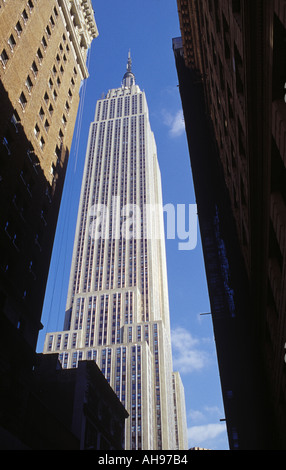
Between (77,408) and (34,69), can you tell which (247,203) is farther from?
(77,408)

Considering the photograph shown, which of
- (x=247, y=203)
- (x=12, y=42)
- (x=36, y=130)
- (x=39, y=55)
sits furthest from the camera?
(x=39, y=55)

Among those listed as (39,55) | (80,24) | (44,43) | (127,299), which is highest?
(80,24)

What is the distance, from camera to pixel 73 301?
498 ft

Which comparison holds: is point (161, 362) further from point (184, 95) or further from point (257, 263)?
point (257, 263)

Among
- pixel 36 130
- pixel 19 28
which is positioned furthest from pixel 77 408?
pixel 19 28

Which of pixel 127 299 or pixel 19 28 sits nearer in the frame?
pixel 19 28

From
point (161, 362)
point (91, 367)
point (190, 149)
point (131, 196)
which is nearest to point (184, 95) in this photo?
point (190, 149)

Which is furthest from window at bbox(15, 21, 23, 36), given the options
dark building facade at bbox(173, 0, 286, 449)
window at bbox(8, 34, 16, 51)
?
dark building facade at bbox(173, 0, 286, 449)

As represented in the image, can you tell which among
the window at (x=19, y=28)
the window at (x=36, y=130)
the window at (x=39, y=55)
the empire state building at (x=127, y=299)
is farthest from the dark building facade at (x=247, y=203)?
the empire state building at (x=127, y=299)

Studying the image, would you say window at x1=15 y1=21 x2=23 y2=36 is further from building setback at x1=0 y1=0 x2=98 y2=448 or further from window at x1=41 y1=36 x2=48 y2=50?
window at x1=41 y1=36 x2=48 y2=50

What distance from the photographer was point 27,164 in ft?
116

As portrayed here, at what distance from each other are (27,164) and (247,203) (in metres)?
21.2

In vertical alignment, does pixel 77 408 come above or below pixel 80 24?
below

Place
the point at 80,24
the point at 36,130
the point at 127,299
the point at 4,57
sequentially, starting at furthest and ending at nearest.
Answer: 1. the point at 127,299
2. the point at 80,24
3. the point at 36,130
4. the point at 4,57
